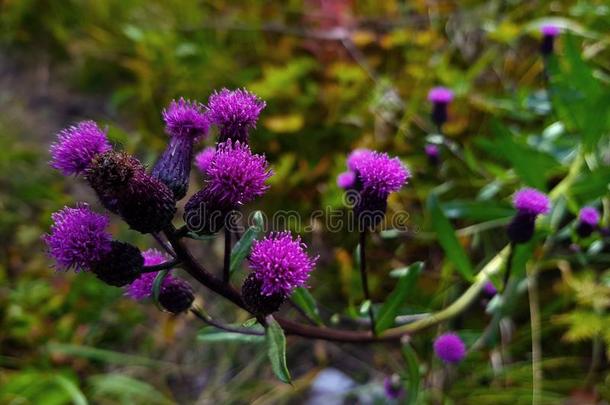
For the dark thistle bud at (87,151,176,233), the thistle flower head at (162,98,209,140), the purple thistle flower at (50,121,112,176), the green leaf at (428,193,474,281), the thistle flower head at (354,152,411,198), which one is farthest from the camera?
the green leaf at (428,193,474,281)

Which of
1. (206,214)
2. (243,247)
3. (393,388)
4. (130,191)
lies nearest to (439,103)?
(393,388)

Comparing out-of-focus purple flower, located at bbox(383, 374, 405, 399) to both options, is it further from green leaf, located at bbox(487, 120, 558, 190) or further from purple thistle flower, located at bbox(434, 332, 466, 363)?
green leaf, located at bbox(487, 120, 558, 190)

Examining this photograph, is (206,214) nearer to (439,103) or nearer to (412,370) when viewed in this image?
(412,370)

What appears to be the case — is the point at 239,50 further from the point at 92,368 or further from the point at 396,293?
the point at 396,293

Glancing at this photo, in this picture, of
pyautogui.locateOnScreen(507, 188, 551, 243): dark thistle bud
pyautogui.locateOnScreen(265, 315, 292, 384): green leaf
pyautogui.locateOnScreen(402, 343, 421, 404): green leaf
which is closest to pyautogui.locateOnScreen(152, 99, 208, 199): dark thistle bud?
pyautogui.locateOnScreen(265, 315, 292, 384): green leaf

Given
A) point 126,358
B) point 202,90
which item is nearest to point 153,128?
point 202,90
